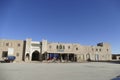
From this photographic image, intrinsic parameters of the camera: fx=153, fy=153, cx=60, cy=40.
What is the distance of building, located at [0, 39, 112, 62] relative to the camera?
5662cm

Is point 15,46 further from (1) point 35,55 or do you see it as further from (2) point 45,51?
(2) point 45,51

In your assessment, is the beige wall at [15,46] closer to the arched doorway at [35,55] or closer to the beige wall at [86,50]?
the arched doorway at [35,55]

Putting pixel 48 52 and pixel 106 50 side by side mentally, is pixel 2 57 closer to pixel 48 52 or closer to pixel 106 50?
pixel 48 52

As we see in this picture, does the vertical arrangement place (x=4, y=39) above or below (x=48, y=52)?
above

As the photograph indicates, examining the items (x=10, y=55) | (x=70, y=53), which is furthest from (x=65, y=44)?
(x=10, y=55)

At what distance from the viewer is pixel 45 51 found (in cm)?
6044

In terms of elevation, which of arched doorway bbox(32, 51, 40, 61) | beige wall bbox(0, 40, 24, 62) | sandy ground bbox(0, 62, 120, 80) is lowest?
sandy ground bbox(0, 62, 120, 80)

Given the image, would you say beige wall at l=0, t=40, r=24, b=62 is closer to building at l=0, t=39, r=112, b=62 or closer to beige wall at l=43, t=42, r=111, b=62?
building at l=0, t=39, r=112, b=62

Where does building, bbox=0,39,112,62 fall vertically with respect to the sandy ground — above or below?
above

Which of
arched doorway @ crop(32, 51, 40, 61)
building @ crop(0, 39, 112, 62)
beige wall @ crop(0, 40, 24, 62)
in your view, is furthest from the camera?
arched doorway @ crop(32, 51, 40, 61)

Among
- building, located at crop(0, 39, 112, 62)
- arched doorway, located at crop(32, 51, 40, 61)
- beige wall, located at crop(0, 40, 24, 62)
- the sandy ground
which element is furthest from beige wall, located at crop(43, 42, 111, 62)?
the sandy ground

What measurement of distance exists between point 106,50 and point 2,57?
49156 millimetres

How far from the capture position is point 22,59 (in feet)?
189

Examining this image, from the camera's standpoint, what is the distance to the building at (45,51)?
186 ft
